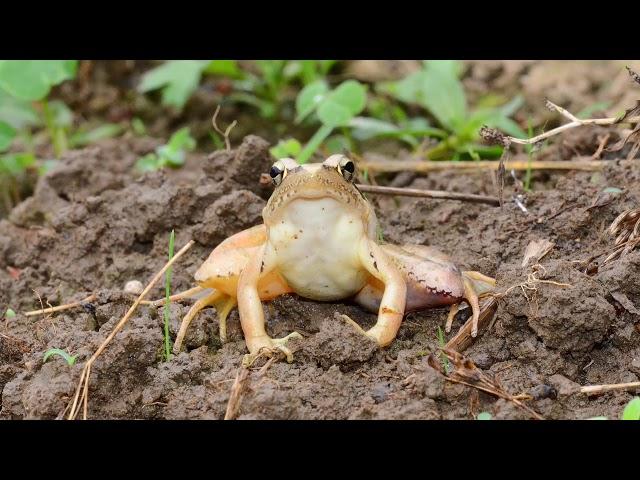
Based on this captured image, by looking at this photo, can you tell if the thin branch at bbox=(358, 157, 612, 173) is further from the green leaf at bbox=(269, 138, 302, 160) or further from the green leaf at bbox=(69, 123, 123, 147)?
the green leaf at bbox=(69, 123, 123, 147)

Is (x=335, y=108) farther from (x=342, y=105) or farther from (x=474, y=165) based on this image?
(x=474, y=165)

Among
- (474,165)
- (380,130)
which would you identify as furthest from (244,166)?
(380,130)

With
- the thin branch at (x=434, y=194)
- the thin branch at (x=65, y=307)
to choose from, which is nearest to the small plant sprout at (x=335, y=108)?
the thin branch at (x=434, y=194)

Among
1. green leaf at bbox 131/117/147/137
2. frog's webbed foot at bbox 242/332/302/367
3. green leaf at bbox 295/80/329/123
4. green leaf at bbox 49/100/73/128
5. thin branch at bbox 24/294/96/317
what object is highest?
green leaf at bbox 295/80/329/123

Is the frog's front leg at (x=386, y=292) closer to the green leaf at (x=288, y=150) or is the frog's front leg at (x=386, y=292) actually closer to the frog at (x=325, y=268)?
the frog at (x=325, y=268)

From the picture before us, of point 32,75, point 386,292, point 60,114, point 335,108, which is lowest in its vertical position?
point 60,114

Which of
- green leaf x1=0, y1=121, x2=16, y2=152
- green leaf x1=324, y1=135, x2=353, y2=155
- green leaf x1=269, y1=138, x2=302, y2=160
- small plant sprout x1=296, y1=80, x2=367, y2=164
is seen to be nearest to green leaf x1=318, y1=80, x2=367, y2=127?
small plant sprout x1=296, y1=80, x2=367, y2=164
